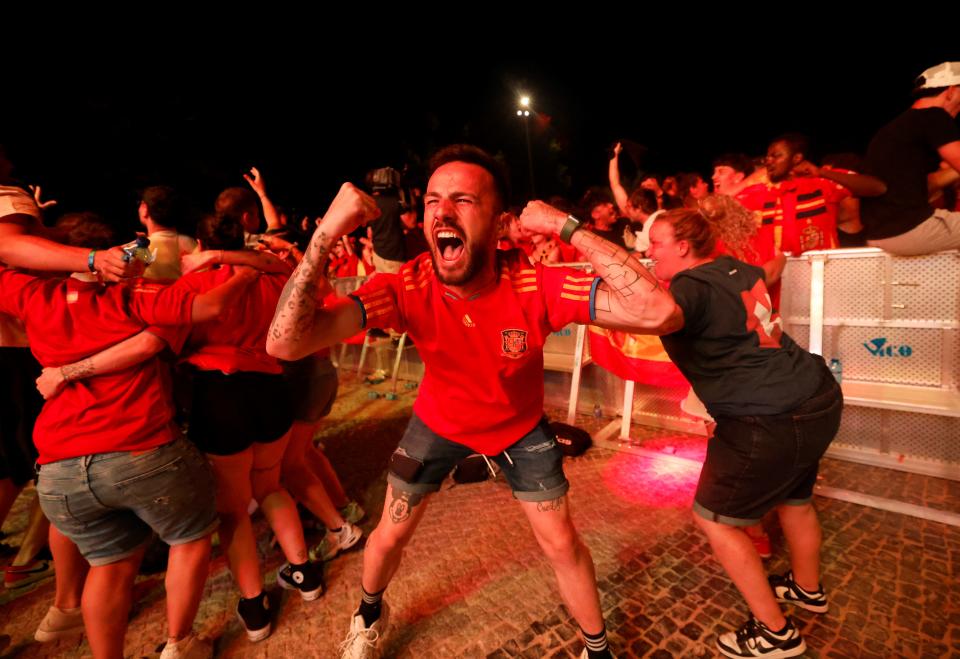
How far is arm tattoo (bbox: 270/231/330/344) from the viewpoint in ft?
5.99

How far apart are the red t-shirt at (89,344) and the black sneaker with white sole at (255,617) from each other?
1.26 m

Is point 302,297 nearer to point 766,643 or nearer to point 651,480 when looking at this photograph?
point 766,643

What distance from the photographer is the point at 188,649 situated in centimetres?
261

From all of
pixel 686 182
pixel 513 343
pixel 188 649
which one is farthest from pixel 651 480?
pixel 686 182

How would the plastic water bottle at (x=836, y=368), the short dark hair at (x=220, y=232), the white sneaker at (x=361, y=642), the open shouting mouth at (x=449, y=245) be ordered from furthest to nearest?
1. the plastic water bottle at (x=836, y=368)
2. the short dark hair at (x=220, y=232)
3. the white sneaker at (x=361, y=642)
4. the open shouting mouth at (x=449, y=245)

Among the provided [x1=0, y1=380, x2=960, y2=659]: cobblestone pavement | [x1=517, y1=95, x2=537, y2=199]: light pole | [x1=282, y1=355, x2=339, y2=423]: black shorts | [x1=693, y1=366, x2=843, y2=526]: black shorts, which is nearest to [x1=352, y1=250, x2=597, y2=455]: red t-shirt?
[x1=693, y1=366, x2=843, y2=526]: black shorts

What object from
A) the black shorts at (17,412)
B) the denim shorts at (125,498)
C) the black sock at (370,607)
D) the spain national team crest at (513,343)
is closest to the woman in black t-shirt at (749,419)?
the spain national team crest at (513,343)

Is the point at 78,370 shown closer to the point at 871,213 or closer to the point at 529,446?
the point at 529,446

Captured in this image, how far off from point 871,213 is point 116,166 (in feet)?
51.4

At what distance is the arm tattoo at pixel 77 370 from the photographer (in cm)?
232

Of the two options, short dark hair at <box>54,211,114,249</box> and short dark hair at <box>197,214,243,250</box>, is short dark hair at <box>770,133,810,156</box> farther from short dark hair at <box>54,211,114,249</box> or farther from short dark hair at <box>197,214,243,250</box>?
short dark hair at <box>54,211,114,249</box>

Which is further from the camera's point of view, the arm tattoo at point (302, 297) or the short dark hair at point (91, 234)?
the short dark hair at point (91, 234)

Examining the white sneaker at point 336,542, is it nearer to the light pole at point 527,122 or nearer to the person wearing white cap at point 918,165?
the person wearing white cap at point 918,165

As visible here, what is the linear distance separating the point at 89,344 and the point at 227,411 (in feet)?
2.59
